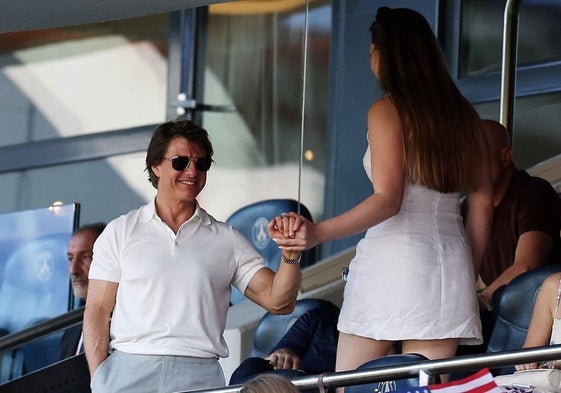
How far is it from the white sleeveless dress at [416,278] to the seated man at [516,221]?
119cm

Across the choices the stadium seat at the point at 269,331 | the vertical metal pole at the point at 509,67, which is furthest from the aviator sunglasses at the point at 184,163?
the vertical metal pole at the point at 509,67

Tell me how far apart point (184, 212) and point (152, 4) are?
1.68m

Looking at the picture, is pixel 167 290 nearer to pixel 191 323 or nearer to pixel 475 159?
pixel 191 323

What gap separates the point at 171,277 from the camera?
13.1 ft

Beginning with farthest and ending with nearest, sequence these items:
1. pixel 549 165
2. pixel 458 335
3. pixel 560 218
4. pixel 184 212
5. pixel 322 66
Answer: pixel 322 66, pixel 549 165, pixel 560 218, pixel 184 212, pixel 458 335

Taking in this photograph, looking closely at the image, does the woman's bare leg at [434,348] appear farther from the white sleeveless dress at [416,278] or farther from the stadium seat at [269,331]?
the stadium seat at [269,331]

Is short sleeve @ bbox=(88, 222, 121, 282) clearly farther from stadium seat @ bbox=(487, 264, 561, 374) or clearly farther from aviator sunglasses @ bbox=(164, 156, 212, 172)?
stadium seat @ bbox=(487, 264, 561, 374)

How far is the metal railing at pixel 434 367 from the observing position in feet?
11.1

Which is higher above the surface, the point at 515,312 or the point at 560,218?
the point at 560,218

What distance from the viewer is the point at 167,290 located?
13.1ft

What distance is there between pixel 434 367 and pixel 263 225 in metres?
5.16

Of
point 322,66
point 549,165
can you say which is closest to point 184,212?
point 549,165

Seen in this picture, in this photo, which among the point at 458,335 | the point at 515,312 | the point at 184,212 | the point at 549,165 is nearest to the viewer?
the point at 458,335

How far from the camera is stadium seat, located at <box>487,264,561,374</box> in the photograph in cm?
471
